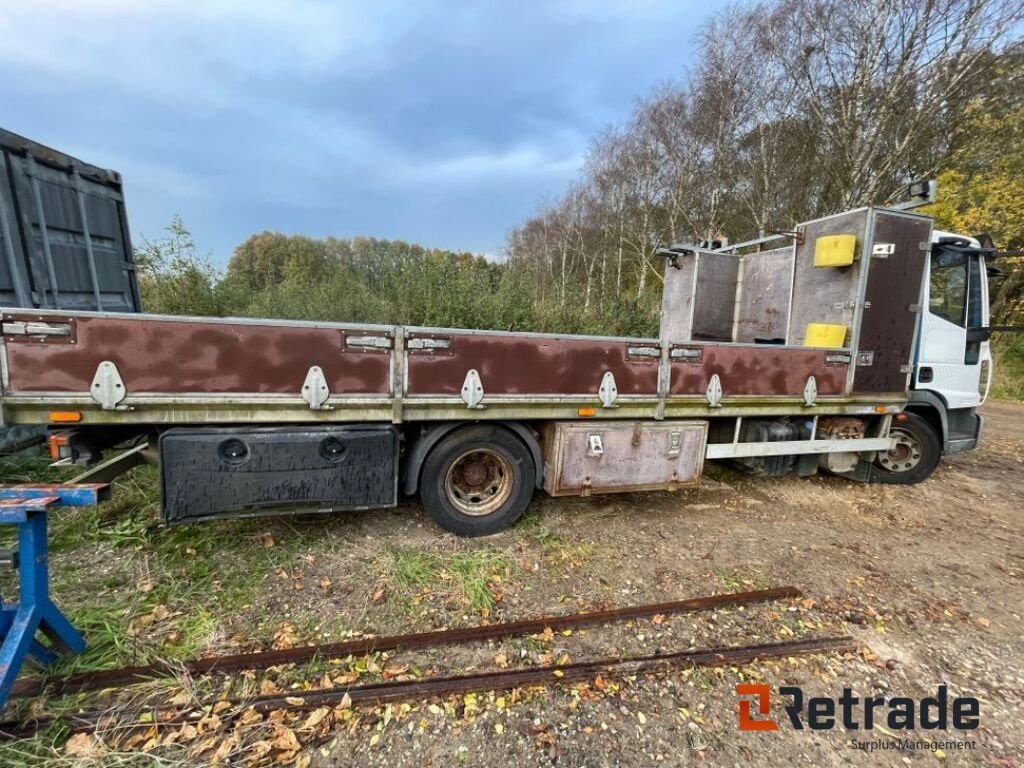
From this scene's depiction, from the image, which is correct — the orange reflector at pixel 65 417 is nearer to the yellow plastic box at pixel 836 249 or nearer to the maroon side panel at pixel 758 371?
the maroon side panel at pixel 758 371

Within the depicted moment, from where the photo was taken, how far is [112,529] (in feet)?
11.2

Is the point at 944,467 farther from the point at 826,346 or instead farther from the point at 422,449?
the point at 422,449

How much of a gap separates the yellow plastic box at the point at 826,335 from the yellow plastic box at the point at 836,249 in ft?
2.11

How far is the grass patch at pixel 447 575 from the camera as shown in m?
2.94

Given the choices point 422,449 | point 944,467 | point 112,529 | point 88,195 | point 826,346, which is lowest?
point 944,467

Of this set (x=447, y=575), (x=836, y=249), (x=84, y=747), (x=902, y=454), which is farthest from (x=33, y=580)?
(x=902, y=454)

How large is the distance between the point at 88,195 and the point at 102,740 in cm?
470

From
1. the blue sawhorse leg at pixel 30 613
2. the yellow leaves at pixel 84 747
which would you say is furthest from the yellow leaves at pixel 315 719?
the blue sawhorse leg at pixel 30 613

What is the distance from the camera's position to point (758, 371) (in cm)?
414

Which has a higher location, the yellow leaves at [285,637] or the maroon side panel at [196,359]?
the maroon side panel at [196,359]

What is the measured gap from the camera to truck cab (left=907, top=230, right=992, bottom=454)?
4734 millimetres

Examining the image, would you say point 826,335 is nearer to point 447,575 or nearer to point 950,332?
point 950,332

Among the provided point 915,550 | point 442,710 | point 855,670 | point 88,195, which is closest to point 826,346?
point 915,550

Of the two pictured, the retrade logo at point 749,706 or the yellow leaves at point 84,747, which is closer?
the yellow leaves at point 84,747
